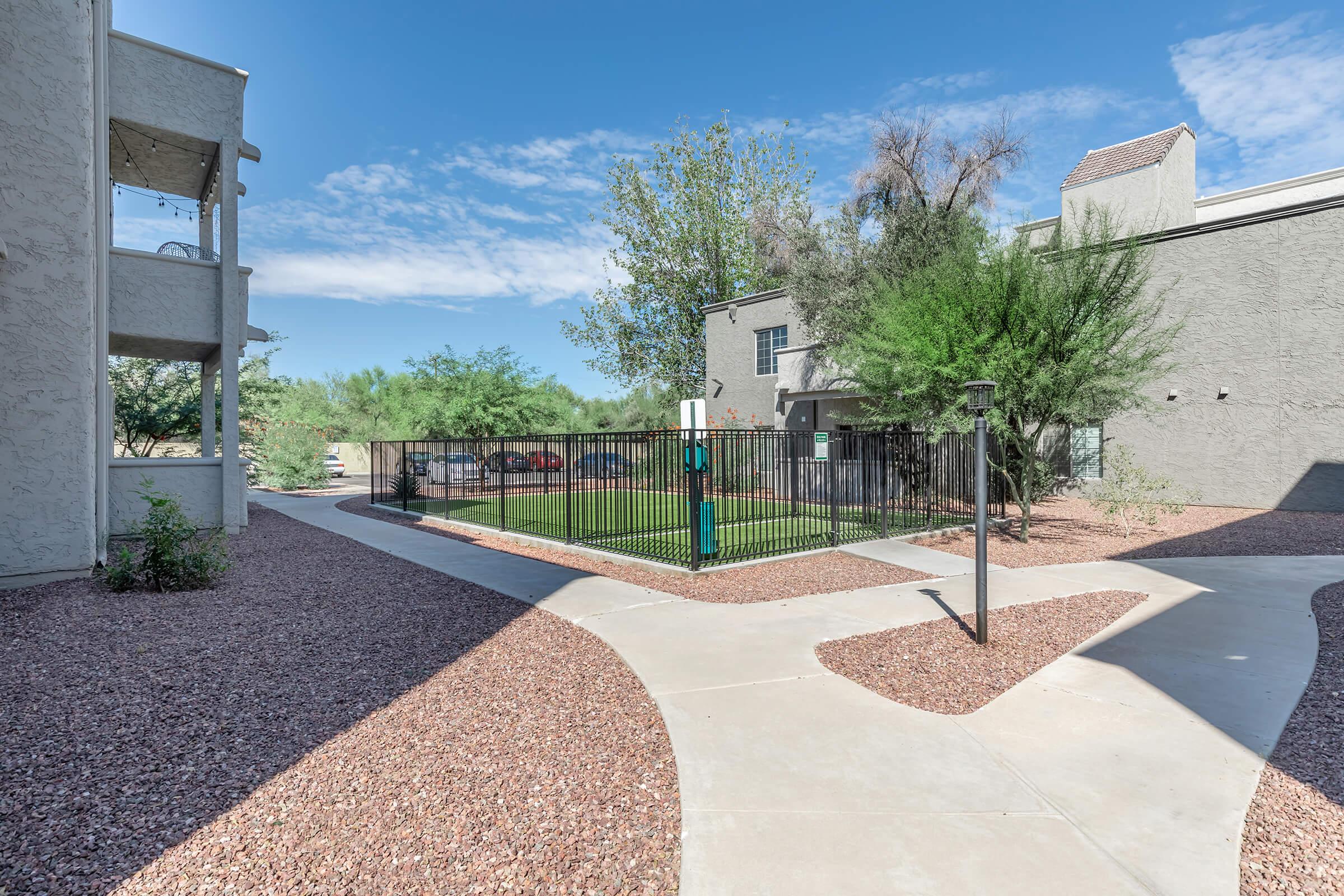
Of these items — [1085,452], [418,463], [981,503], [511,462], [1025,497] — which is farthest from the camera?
[418,463]

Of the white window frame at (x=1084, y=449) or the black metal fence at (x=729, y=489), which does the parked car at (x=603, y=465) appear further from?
the white window frame at (x=1084, y=449)

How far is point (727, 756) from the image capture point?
397cm

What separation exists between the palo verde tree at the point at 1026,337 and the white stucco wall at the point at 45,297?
11265 mm

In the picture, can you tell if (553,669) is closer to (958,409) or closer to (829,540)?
(829,540)

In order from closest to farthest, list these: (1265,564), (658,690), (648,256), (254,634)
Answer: (658,690)
(254,634)
(1265,564)
(648,256)

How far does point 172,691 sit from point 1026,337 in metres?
11.4

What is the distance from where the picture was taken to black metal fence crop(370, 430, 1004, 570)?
34.0 ft

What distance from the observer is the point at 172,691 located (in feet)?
16.3

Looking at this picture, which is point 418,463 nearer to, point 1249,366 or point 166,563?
point 166,563

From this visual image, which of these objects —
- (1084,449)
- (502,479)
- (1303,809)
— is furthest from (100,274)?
(1084,449)

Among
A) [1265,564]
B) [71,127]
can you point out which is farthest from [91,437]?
[1265,564]

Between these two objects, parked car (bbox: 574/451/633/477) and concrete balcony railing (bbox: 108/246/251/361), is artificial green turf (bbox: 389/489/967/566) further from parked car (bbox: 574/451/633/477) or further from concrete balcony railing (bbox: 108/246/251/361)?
concrete balcony railing (bbox: 108/246/251/361)

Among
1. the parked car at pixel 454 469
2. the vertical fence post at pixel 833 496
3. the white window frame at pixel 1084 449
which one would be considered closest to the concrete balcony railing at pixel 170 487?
the parked car at pixel 454 469

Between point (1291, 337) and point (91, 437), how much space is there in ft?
71.7
